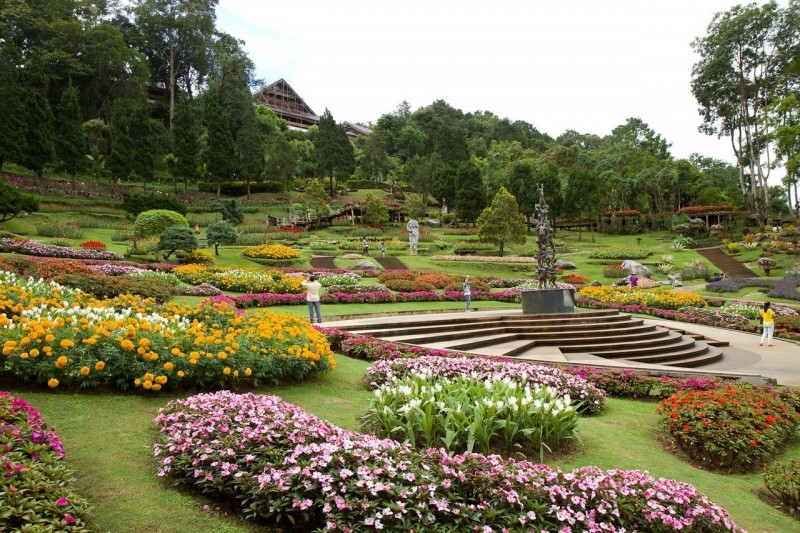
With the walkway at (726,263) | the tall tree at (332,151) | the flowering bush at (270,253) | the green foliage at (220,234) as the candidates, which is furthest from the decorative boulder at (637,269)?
the tall tree at (332,151)

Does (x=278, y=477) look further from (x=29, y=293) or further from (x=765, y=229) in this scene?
(x=765, y=229)

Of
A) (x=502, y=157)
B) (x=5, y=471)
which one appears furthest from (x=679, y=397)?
(x=502, y=157)

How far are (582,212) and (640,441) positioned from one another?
4855 cm

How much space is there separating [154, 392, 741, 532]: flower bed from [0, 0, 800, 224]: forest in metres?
43.4

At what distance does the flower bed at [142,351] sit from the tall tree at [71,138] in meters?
41.1

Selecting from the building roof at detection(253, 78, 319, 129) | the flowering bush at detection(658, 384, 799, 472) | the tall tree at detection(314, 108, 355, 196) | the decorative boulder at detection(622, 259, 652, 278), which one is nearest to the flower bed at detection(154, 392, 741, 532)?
the flowering bush at detection(658, 384, 799, 472)

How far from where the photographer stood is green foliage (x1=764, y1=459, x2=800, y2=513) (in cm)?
512

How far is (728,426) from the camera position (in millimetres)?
6371

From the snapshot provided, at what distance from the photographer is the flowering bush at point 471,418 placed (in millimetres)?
5527

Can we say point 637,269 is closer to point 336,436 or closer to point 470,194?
point 470,194

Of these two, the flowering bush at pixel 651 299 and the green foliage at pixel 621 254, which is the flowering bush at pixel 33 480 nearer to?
the flowering bush at pixel 651 299

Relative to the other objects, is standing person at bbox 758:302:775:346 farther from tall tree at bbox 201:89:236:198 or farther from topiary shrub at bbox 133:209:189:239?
tall tree at bbox 201:89:236:198

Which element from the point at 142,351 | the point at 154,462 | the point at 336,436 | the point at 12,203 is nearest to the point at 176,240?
the point at 12,203

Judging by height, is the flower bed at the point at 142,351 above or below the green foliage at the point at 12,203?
below
